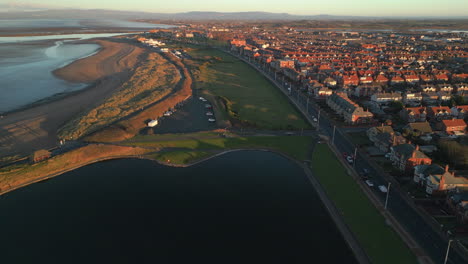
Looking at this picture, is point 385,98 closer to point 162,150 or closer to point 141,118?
point 162,150

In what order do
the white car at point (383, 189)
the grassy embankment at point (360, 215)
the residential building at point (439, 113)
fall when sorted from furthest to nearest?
the residential building at point (439, 113) < the white car at point (383, 189) < the grassy embankment at point (360, 215)

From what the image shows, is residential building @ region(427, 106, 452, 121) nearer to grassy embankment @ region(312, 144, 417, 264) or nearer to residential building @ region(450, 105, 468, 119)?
residential building @ region(450, 105, 468, 119)

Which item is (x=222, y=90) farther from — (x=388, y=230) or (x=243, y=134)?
(x=388, y=230)

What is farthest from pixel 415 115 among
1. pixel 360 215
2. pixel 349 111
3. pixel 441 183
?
pixel 360 215

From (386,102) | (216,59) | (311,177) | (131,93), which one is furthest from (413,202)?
(216,59)

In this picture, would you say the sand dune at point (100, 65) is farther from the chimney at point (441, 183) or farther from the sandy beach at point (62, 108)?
the chimney at point (441, 183)

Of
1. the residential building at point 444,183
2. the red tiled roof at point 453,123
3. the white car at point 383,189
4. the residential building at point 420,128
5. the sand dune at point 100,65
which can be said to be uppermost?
the sand dune at point 100,65

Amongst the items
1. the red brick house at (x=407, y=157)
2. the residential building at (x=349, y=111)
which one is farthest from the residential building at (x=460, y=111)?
the red brick house at (x=407, y=157)

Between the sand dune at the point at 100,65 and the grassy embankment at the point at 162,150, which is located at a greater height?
the sand dune at the point at 100,65
